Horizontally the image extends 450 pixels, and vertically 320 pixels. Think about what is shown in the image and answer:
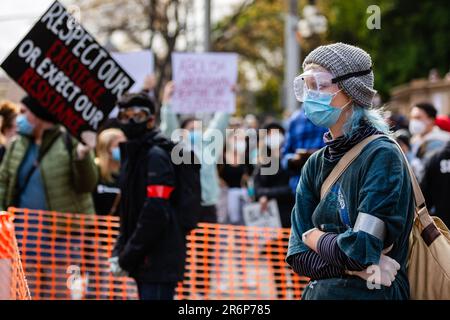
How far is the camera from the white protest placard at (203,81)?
11062 mm

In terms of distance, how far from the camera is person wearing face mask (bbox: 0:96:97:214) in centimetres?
769

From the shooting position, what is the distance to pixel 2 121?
9.16m

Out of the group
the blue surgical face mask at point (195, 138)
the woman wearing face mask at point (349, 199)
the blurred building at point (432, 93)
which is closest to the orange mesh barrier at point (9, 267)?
the woman wearing face mask at point (349, 199)

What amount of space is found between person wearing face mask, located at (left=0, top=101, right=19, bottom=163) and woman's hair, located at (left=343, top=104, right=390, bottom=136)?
557 cm

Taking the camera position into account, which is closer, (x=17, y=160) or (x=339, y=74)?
(x=339, y=74)

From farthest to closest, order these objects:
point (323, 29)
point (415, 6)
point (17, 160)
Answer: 1. point (415, 6)
2. point (323, 29)
3. point (17, 160)

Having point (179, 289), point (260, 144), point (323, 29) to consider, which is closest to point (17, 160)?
point (179, 289)

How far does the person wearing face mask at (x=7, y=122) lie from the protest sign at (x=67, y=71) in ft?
6.61

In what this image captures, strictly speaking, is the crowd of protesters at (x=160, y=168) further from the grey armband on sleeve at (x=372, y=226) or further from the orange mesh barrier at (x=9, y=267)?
the orange mesh barrier at (x=9, y=267)

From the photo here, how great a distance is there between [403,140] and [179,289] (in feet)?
9.08

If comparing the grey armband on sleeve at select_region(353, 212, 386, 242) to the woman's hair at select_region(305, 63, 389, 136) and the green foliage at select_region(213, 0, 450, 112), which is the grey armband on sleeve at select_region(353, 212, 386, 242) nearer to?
the woman's hair at select_region(305, 63, 389, 136)

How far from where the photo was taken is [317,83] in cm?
397

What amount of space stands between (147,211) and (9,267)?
2302mm

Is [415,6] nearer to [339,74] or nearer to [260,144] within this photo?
[260,144]
